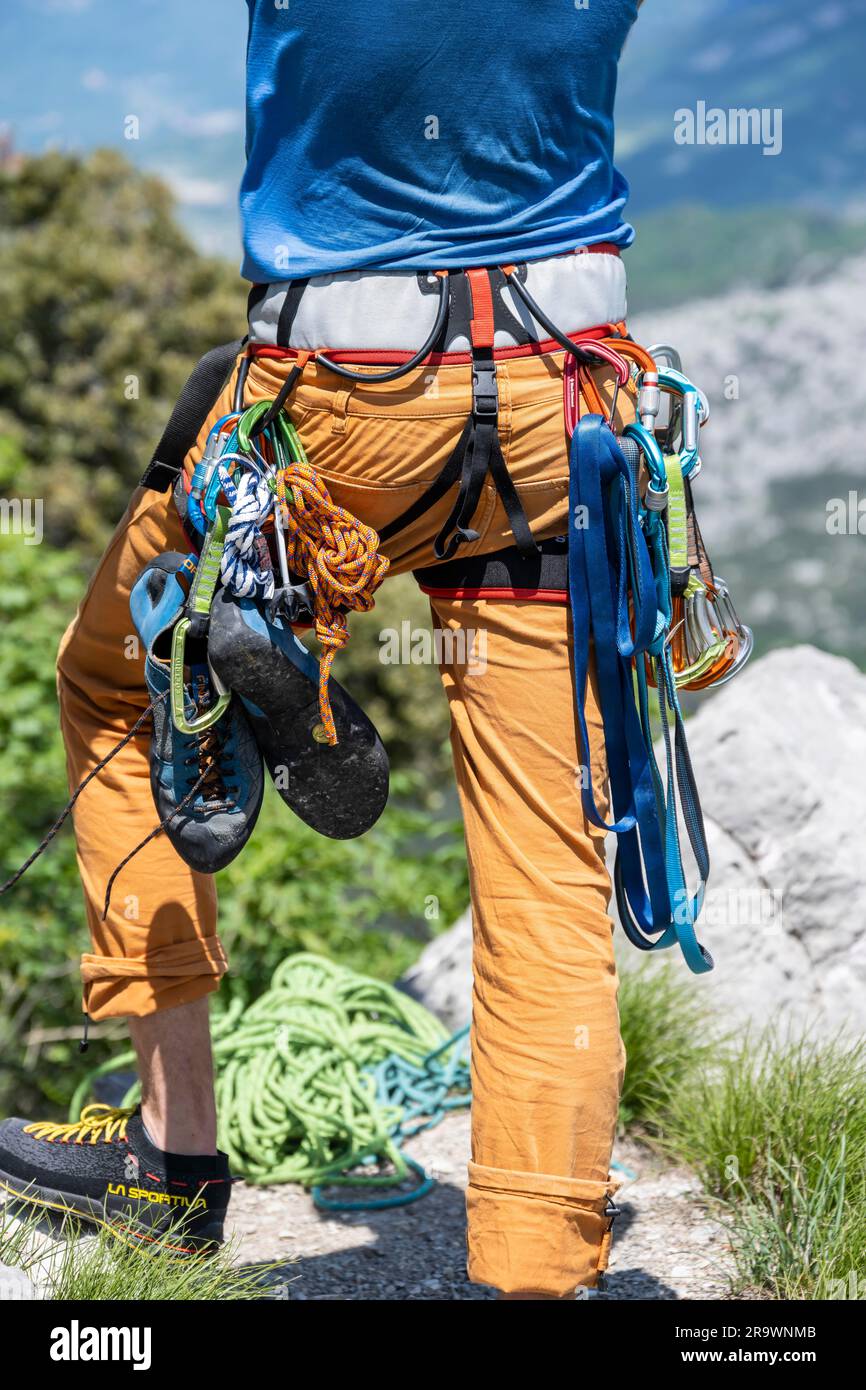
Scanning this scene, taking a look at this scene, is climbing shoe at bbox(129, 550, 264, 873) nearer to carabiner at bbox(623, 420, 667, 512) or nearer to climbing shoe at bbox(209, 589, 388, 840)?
climbing shoe at bbox(209, 589, 388, 840)

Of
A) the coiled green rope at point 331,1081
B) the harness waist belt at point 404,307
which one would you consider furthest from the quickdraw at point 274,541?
the coiled green rope at point 331,1081

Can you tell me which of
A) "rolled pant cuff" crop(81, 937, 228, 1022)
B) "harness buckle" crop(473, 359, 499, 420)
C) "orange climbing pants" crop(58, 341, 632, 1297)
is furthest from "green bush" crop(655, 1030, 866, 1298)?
"harness buckle" crop(473, 359, 499, 420)

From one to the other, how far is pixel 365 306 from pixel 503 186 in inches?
8.7

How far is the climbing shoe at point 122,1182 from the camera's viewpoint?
83.9 inches

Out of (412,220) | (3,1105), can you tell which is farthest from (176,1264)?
(3,1105)

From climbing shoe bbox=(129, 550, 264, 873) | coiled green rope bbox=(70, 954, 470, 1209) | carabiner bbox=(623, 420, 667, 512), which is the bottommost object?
coiled green rope bbox=(70, 954, 470, 1209)

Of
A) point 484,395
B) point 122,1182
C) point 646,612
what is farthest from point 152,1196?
point 484,395

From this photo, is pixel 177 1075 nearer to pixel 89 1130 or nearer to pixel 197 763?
pixel 89 1130

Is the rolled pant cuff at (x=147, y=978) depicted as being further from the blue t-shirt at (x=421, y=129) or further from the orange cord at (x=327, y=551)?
the blue t-shirt at (x=421, y=129)

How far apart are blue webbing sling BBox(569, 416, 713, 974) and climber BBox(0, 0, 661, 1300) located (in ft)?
0.10

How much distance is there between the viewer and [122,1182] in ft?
7.16

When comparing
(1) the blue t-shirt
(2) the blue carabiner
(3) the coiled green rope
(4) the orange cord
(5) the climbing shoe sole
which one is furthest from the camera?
(3) the coiled green rope

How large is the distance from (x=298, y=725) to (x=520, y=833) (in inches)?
12.5

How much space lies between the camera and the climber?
1.64 meters
